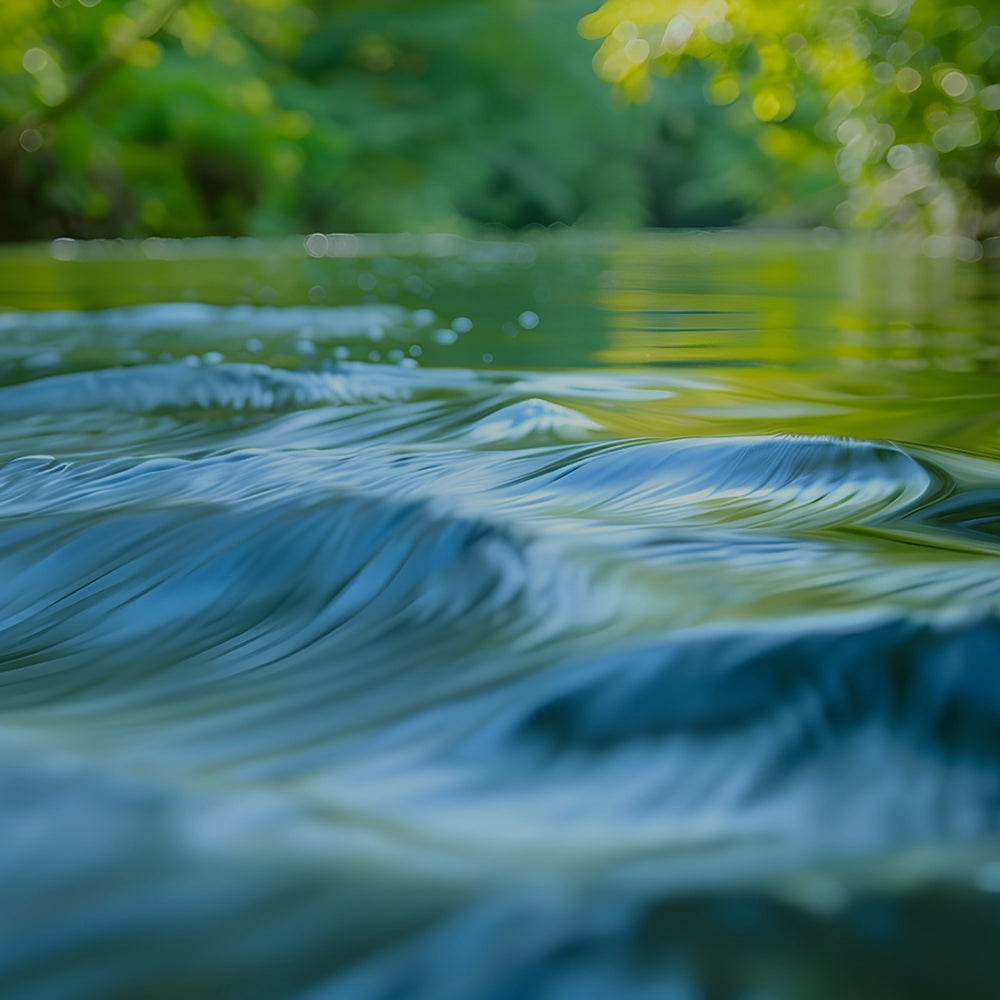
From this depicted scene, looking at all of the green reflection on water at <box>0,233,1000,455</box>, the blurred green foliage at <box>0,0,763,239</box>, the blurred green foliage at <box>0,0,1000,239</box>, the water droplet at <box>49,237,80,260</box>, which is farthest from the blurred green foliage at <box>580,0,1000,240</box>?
the water droplet at <box>49,237,80,260</box>

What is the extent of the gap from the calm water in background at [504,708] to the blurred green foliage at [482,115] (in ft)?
14.7

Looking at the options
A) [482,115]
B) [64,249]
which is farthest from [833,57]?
[482,115]

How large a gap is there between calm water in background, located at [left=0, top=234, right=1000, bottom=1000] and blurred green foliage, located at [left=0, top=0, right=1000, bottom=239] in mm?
4489

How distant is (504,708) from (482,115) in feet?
71.2

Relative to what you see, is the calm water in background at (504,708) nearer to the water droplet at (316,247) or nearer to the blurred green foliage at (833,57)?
the blurred green foliage at (833,57)

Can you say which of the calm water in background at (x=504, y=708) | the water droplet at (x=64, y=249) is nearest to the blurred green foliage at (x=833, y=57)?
the calm water in background at (x=504, y=708)

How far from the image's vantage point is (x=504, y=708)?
0.84m

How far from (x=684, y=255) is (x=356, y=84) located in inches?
465

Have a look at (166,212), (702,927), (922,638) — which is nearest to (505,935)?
(702,927)

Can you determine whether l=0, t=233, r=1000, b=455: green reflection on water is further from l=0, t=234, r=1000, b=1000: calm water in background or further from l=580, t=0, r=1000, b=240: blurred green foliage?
l=580, t=0, r=1000, b=240: blurred green foliage

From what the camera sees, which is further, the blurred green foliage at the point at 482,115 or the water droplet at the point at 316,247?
the water droplet at the point at 316,247

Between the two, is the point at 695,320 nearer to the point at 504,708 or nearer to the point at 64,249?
the point at 504,708

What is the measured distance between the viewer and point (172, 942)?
0.60 meters

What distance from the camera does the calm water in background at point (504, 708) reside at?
58 cm
